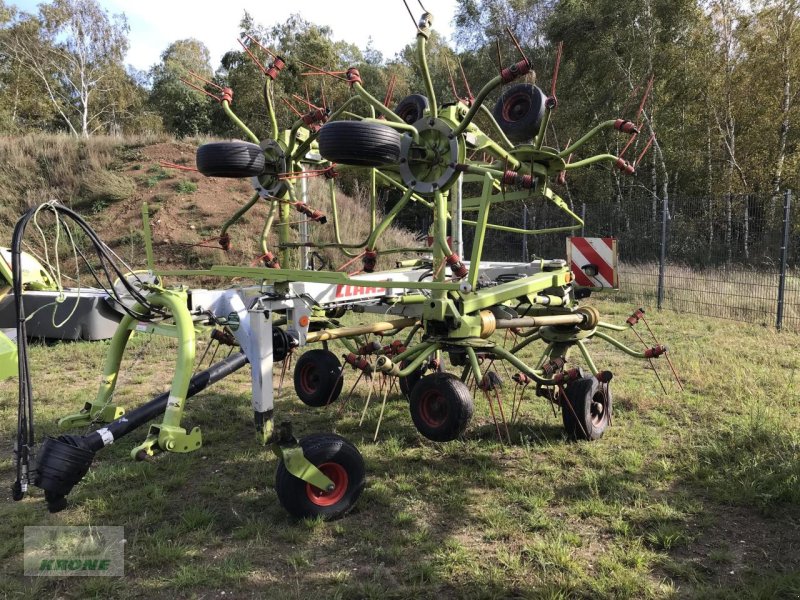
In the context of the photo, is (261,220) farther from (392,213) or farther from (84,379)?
(392,213)

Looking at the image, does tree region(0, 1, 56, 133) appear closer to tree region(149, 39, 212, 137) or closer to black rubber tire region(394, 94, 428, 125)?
tree region(149, 39, 212, 137)

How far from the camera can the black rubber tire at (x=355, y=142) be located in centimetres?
323

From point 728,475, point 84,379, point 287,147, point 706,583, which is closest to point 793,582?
point 706,583

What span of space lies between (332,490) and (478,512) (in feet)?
2.75

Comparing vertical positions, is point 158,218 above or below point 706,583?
above

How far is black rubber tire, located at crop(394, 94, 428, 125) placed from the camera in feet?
16.7

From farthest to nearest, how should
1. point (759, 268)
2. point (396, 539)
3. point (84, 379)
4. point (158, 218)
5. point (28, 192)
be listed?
point (28, 192)
point (158, 218)
point (759, 268)
point (84, 379)
point (396, 539)

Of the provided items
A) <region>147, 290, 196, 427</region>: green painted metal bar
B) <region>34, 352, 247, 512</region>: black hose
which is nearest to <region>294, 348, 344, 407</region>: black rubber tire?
<region>147, 290, 196, 427</region>: green painted metal bar

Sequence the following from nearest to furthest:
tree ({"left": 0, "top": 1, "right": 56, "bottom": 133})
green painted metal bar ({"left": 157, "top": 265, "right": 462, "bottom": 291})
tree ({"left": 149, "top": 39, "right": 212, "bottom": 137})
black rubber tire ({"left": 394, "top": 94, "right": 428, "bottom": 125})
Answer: green painted metal bar ({"left": 157, "top": 265, "right": 462, "bottom": 291}) < black rubber tire ({"left": 394, "top": 94, "right": 428, "bottom": 125}) < tree ({"left": 149, "top": 39, "right": 212, "bottom": 137}) < tree ({"left": 0, "top": 1, "right": 56, "bottom": 133})

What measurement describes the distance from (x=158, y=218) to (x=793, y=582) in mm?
14926

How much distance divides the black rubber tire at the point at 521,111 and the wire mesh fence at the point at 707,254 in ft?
13.7

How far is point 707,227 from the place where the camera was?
504 inches

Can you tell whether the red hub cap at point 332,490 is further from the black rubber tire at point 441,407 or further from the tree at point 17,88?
the tree at point 17,88

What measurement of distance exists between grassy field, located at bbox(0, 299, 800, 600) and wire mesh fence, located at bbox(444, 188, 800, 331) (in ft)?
17.4
